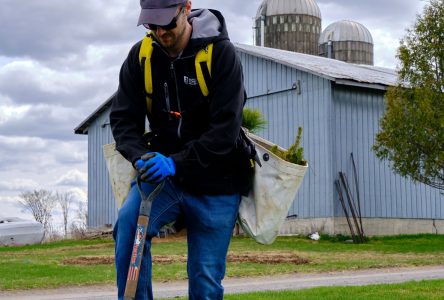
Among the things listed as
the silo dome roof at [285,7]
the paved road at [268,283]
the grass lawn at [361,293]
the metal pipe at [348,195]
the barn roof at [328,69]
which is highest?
the silo dome roof at [285,7]

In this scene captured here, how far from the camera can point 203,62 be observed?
4.80 m

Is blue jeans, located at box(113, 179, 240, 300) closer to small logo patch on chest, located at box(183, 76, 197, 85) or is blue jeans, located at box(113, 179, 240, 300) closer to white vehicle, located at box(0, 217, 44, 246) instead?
small logo patch on chest, located at box(183, 76, 197, 85)

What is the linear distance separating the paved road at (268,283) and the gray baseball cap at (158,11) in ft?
22.4

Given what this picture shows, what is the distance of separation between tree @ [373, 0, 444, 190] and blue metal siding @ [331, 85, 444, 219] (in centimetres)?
332

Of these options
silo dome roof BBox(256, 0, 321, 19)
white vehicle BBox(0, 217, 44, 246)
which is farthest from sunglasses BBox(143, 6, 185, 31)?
silo dome roof BBox(256, 0, 321, 19)

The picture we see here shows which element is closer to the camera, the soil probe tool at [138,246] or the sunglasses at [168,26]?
the soil probe tool at [138,246]

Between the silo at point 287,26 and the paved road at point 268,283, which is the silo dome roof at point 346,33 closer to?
the silo at point 287,26

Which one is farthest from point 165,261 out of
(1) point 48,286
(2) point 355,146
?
(2) point 355,146

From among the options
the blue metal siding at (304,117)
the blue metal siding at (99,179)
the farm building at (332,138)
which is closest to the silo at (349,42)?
the blue metal siding at (99,179)

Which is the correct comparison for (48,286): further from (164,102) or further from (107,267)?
(164,102)

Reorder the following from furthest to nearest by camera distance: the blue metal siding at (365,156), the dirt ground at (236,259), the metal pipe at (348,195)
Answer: the blue metal siding at (365,156) < the metal pipe at (348,195) < the dirt ground at (236,259)

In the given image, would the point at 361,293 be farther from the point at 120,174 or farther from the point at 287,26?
the point at 287,26

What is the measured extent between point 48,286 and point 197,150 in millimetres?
9085

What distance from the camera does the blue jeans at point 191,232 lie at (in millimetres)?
4684
